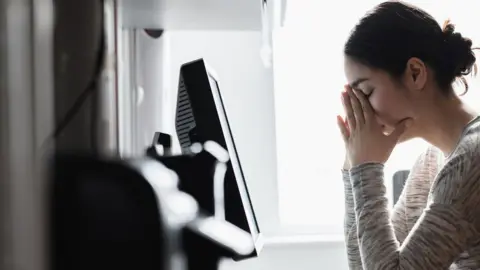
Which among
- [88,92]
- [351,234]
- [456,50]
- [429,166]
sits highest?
[456,50]

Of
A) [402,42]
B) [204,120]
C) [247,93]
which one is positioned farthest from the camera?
[247,93]

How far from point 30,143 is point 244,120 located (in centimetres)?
147

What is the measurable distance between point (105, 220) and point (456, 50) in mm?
975

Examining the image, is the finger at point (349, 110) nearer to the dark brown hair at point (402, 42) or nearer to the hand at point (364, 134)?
the hand at point (364, 134)

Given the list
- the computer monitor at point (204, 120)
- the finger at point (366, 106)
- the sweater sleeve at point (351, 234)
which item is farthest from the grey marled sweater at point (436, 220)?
the computer monitor at point (204, 120)

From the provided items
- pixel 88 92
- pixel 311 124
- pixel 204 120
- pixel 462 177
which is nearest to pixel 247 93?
pixel 311 124

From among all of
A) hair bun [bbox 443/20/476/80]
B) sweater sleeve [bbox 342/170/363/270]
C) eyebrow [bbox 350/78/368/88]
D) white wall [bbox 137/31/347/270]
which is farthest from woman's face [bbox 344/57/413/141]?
white wall [bbox 137/31/347/270]

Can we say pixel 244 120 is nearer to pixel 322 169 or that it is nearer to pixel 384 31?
pixel 322 169

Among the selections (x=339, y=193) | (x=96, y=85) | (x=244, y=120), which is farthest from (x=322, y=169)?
(x=96, y=85)

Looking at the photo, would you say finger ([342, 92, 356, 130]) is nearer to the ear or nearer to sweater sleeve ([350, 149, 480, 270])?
the ear

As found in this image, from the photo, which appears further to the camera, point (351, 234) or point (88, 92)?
point (351, 234)

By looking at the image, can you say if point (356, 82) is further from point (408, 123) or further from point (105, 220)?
point (105, 220)

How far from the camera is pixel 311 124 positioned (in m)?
1.81

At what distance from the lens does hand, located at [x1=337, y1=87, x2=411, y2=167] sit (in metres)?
1.17
